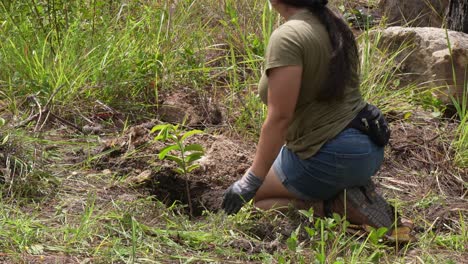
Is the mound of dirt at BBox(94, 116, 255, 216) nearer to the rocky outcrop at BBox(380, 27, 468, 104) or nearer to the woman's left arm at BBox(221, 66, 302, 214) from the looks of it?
the woman's left arm at BBox(221, 66, 302, 214)

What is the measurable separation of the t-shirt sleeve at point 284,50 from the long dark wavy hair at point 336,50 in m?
0.18

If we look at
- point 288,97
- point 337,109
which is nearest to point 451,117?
point 337,109

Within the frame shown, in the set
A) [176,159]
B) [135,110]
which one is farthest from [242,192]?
[135,110]

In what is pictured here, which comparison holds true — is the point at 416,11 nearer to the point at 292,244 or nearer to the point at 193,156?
the point at 193,156

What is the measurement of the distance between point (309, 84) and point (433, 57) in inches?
89.1

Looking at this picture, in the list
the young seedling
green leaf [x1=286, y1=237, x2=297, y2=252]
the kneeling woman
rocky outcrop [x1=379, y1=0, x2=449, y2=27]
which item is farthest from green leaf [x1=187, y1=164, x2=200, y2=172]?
rocky outcrop [x1=379, y1=0, x2=449, y2=27]

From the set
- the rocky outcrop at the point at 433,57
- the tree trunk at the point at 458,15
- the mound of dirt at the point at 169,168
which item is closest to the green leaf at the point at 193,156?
the mound of dirt at the point at 169,168

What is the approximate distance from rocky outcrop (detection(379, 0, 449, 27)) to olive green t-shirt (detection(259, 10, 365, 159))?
333 cm

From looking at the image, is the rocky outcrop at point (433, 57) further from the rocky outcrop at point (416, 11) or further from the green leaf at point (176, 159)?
the green leaf at point (176, 159)

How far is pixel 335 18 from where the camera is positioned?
12.3 ft

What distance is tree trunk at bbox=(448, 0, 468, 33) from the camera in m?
6.11

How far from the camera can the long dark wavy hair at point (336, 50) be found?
12.1 ft

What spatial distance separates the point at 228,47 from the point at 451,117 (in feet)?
5.69

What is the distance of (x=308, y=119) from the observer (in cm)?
388
